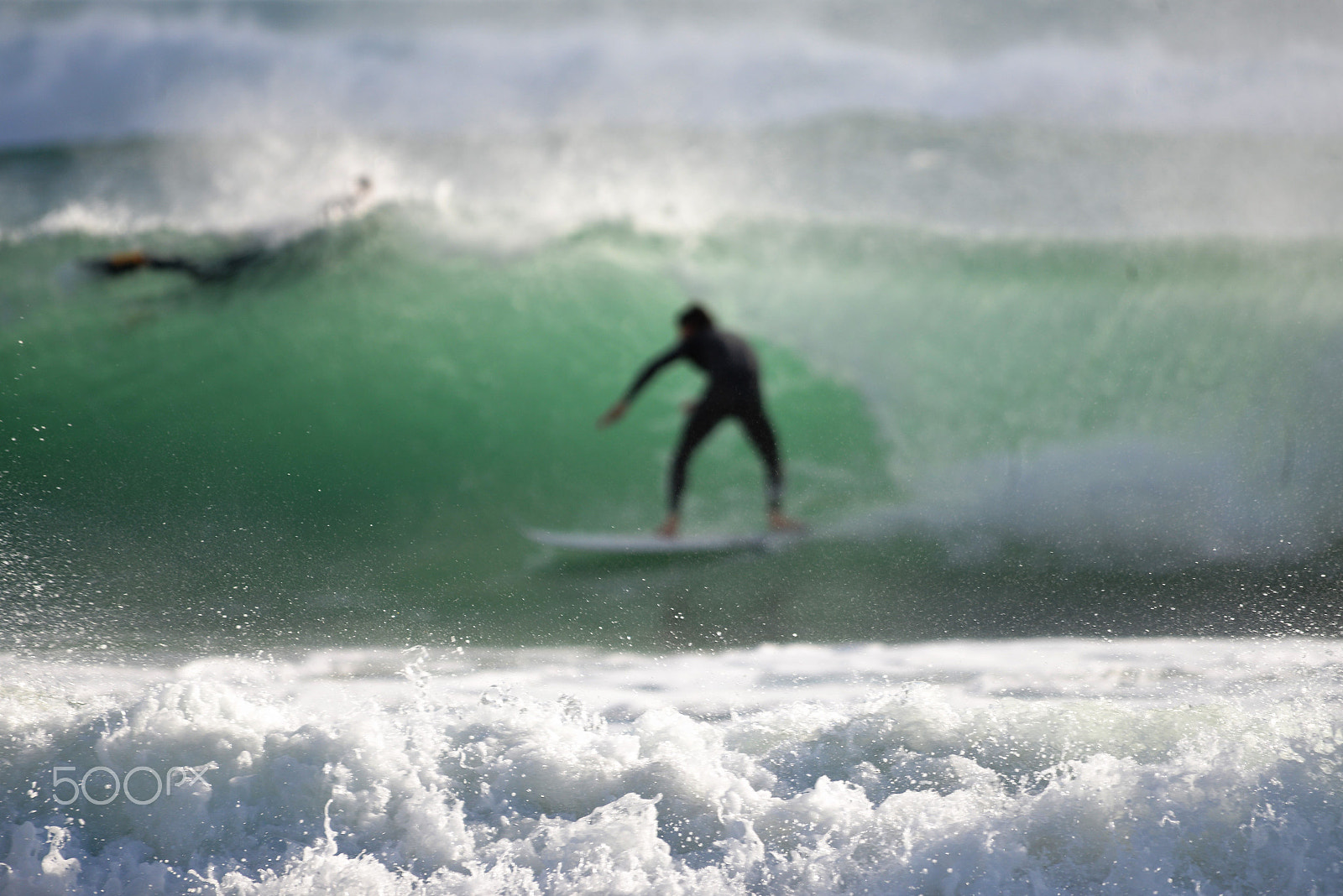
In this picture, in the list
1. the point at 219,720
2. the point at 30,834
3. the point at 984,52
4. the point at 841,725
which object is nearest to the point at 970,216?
the point at 984,52

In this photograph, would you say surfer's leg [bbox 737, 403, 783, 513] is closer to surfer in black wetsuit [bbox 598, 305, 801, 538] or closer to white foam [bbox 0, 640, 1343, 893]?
surfer in black wetsuit [bbox 598, 305, 801, 538]

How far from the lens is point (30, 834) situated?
2.29 m

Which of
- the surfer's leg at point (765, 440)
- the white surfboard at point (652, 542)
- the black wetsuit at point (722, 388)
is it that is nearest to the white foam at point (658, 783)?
the white surfboard at point (652, 542)

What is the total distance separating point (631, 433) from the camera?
114 inches

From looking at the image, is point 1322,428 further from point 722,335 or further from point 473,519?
point 473,519

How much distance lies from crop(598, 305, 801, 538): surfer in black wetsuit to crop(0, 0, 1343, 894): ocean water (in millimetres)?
50

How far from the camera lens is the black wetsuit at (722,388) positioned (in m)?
2.86

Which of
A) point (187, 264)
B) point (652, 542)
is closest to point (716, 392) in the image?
point (652, 542)

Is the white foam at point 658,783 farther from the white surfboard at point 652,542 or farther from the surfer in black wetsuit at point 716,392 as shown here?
the surfer in black wetsuit at point 716,392

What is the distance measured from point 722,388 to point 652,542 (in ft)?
1.60

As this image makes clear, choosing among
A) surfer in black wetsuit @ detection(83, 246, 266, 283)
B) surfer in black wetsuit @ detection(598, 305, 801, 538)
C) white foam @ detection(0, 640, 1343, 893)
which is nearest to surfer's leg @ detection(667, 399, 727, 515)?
surfer in black wetsuit @ detection(598, 305, 801, 538)

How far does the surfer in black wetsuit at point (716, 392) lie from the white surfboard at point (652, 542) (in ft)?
0.14

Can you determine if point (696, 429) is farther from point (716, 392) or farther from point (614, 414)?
point (614, 414)

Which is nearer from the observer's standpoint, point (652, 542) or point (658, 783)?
point (658, 783)
